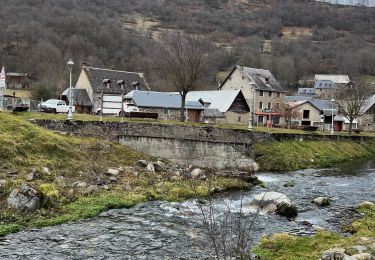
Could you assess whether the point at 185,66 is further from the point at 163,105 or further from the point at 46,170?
the point at 46,170

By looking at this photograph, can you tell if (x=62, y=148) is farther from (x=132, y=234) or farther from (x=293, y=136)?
(x=293, y=136)

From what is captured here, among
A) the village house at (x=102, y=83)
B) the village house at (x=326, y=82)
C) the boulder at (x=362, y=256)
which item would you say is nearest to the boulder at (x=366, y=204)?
the boulder at (x=362, y=256)

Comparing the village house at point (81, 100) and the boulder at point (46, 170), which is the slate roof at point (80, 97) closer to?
the village house at point (81, 100)

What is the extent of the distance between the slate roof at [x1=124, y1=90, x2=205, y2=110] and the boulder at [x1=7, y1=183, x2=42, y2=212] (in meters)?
40.2

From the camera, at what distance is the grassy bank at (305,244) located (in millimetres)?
16422

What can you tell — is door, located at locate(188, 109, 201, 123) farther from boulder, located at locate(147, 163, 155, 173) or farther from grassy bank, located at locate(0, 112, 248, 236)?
boulder, located at locate(147, 163, 155, 173)

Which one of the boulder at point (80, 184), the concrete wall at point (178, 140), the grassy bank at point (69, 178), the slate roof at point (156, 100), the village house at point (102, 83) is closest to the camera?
the grassy bank at point (69, 178)

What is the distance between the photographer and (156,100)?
63562 mm

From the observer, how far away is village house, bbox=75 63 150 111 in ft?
230

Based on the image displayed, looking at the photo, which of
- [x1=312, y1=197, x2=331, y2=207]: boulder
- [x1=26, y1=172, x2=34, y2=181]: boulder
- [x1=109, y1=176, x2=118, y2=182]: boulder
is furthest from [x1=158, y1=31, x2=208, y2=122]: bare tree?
[x1=26, y1=172, x2=34, y2=181]: boulder

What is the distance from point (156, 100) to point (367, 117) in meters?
53.9

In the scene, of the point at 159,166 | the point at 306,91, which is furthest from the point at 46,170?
the point at 306,91

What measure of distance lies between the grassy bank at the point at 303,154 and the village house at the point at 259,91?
20935mm

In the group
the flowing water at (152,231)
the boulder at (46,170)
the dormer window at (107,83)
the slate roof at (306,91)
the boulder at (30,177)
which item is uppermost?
the slate roof at (306,91)
